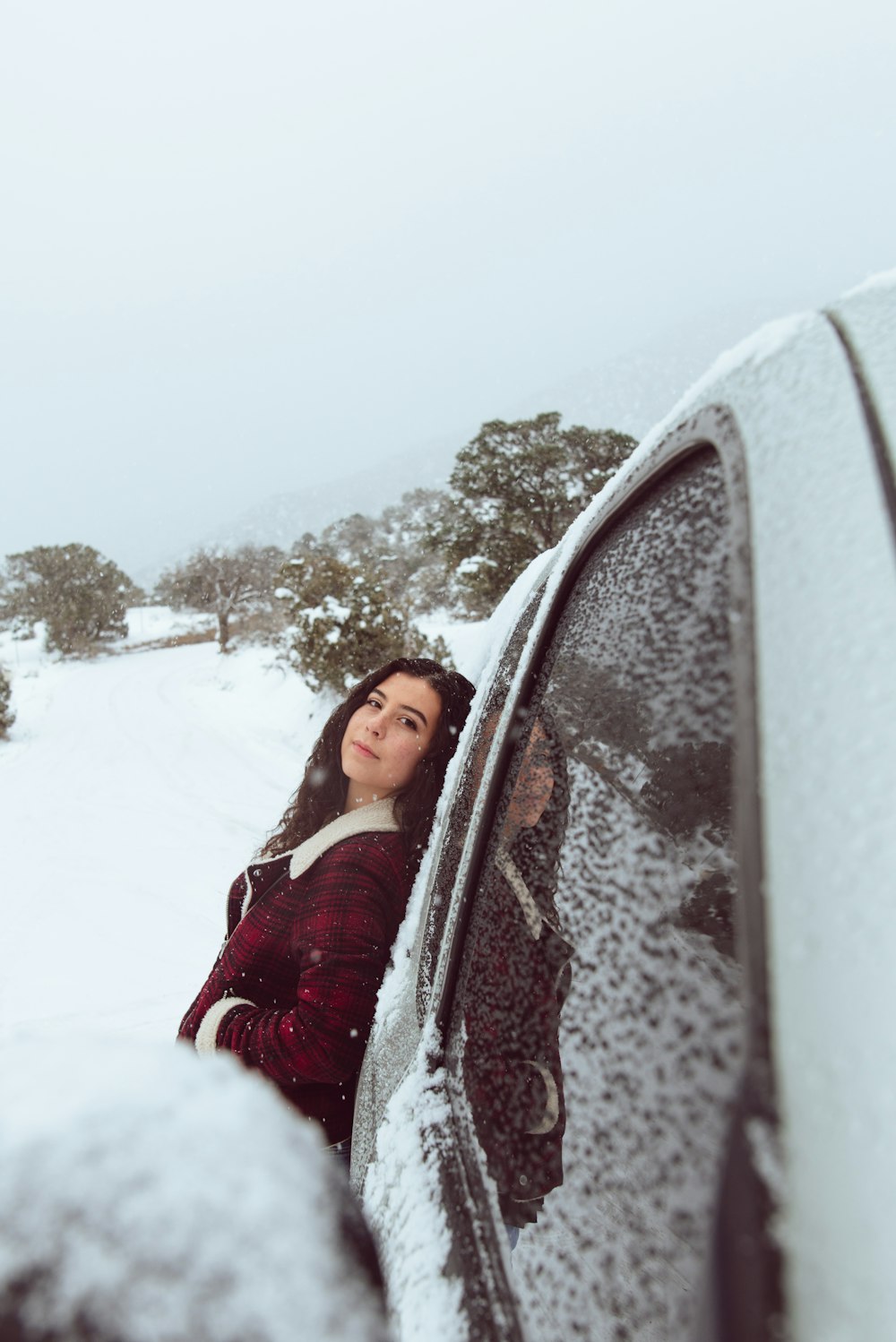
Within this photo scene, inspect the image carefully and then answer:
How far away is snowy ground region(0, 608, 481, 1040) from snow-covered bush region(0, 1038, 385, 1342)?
45 mm

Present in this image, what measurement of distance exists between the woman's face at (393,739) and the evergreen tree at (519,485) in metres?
12.9

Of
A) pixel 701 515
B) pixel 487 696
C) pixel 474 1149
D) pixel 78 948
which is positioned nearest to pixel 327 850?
pixel 487 696

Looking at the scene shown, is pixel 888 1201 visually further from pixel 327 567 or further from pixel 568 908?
pixel 327 567

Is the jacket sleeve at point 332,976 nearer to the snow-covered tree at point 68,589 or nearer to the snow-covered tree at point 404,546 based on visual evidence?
the snow-covered tree at point 404,546

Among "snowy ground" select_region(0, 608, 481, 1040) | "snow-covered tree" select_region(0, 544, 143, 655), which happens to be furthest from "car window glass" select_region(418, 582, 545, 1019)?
"snow-covered tree" select_region(0, 544, 143, 655)

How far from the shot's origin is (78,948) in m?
4.27

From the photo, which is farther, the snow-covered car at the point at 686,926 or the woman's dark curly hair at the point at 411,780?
the woman's dark curly hair at the point at 411,780

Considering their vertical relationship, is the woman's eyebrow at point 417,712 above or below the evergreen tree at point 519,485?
below

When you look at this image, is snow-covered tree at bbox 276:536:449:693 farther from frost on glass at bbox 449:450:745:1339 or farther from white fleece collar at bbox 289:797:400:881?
frost on glass at bbox 449:450:745:1339

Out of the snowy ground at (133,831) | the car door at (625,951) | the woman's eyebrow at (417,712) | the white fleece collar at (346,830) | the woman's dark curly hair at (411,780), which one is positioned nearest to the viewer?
the car door at (625,951)

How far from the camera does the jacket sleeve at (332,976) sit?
1283 millimetres

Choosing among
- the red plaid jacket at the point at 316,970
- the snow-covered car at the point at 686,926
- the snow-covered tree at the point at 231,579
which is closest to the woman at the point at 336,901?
the red plaid jacket at the point at 316,970

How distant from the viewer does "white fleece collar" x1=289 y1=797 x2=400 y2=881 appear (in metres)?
1.54

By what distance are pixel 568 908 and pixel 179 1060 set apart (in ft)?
1.62
